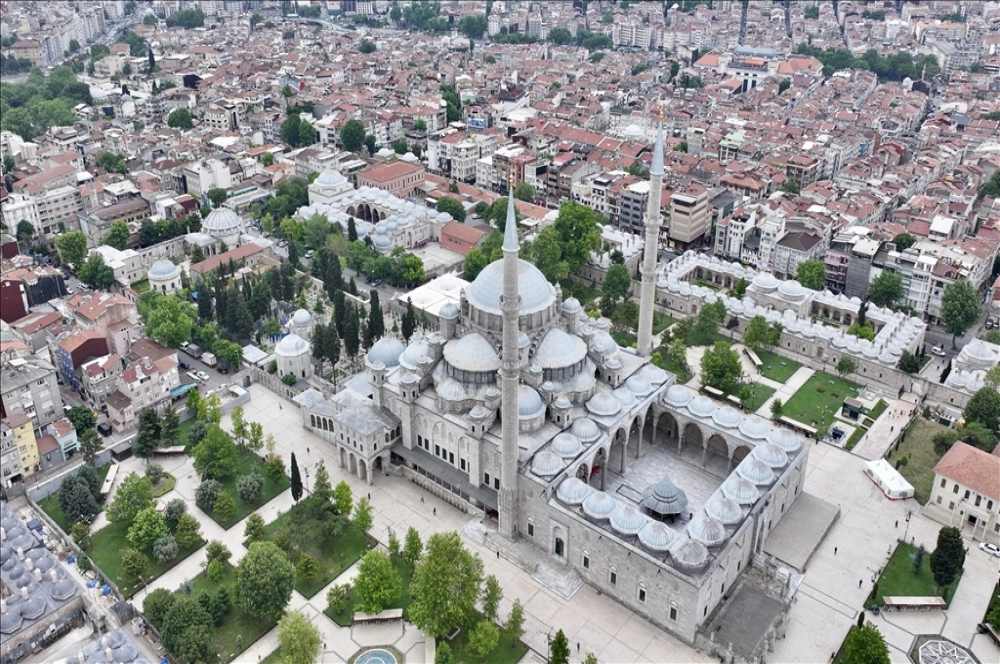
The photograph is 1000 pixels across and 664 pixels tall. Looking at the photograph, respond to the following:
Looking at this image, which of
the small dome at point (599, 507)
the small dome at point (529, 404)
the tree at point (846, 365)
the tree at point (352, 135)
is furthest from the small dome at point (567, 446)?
the tree at point (352, 135)

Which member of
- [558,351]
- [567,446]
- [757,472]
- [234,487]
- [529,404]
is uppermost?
[558,351]

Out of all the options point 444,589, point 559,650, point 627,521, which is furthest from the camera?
point 627,521

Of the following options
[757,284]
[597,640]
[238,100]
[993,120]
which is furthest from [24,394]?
[993,120]

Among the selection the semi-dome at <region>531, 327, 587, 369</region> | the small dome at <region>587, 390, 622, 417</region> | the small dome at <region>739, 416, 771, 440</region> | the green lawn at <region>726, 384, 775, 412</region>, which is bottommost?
the green lawn at <region>726, 384, 775, 412</region>

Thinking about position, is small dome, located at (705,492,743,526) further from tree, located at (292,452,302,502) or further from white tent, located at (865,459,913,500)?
tree, located at (292,452,302,502)

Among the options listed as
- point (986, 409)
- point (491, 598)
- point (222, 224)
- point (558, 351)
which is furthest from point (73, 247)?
point (986, 409)

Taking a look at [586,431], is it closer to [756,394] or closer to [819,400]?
[756,394]

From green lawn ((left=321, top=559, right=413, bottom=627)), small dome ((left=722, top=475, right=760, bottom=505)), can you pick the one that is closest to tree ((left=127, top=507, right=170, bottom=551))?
green lawn ((left=321, top=559, right=413, bottom=627))
